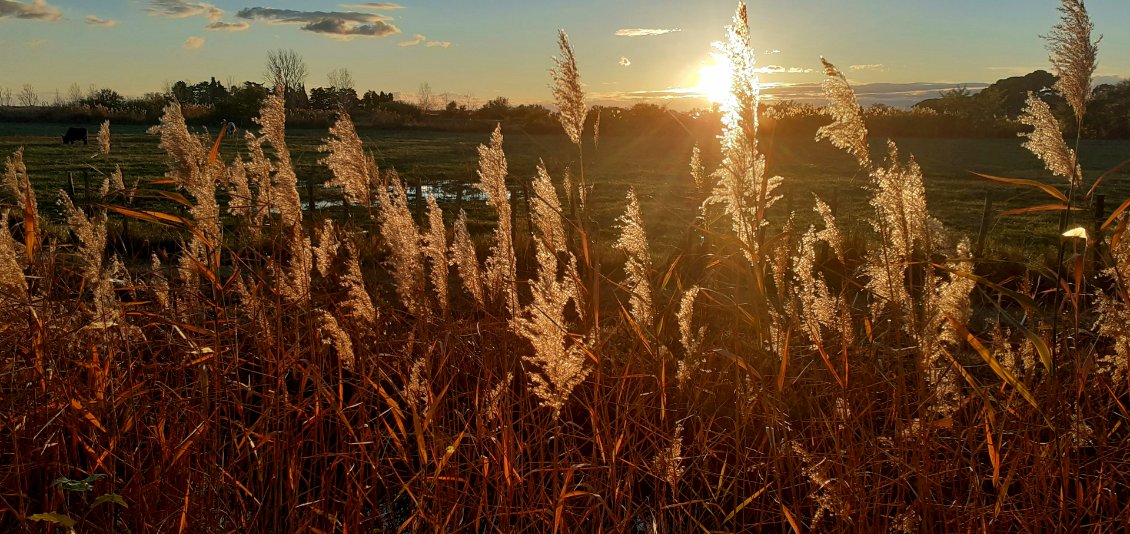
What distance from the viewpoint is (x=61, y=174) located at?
2816 cm

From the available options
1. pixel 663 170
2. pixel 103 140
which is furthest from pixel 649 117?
pixel 103 140

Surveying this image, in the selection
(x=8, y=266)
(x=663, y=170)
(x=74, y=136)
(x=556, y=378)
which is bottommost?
(x=663, y=170)

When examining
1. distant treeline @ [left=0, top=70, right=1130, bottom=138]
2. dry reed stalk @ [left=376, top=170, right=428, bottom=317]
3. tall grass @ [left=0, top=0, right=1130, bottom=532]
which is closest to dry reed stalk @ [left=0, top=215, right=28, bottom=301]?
tall grass @ [left=0, top=0, right=1130, bottom=532]

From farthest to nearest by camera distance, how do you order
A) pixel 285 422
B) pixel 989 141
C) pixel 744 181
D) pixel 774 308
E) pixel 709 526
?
pixel 989 141 < pixel 709 526 < pixel 285 422 < pixel 774 308 < pixel 744 181

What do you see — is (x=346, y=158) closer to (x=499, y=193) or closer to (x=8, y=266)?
(x=499, y=193)

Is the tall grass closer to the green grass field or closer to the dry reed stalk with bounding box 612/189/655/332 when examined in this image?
→ the dry reed stalk with bounding box 612/189/655/332

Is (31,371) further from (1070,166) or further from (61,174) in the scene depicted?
(61,174)

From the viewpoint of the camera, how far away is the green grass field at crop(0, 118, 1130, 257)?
18188 millimetres

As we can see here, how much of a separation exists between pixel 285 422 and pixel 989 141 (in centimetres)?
5097

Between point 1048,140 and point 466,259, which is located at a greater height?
point 1048,140

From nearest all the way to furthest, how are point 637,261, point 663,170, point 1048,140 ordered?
point 1048,140 → point 637,261 → point 663,170

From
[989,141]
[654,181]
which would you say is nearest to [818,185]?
[654,181]

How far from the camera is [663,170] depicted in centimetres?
3291

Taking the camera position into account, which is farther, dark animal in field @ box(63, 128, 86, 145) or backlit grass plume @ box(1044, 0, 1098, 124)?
dark animal in field @ box(63, 128, 86, 145)
